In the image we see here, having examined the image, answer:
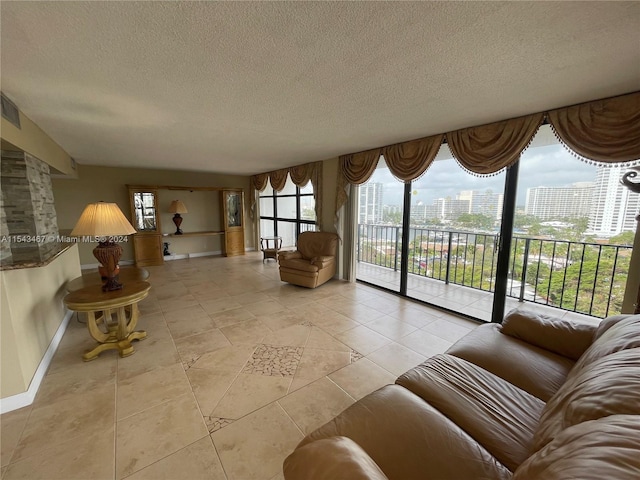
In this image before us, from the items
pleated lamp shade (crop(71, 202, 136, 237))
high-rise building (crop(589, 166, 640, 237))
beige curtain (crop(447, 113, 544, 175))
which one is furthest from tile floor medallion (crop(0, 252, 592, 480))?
beige curtain (crop(447, 113, 544, 175))

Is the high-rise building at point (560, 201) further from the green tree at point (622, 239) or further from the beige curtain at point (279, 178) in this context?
the beige curtain at point (279, 178)

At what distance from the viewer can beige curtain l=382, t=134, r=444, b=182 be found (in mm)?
3094

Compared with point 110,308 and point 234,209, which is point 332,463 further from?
point 234,209

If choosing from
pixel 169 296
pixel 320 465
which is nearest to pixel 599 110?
pixel 320 465

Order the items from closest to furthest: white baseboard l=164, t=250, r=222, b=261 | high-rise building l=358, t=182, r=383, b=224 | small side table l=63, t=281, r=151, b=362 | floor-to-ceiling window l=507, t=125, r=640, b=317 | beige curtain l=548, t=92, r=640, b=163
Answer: beige curtain l=548, t=92, r=640, b=163, small side table l=63, t=281, r=151, b=362, floor-to-ceiling window l=507, t=125, r=640, b=317, high-rise building l=358, t=182, r=383, b=224, white baseboard l=164, t=250, r=222, b=261

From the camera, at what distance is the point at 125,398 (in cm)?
185

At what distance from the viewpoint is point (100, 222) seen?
217 cm

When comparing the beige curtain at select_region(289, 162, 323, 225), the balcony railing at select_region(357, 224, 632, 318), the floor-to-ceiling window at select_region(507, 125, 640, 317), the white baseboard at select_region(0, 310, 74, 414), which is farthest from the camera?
the beige curtain at select_region(289, 162, 323, 225)

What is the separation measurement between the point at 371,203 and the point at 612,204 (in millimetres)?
3124

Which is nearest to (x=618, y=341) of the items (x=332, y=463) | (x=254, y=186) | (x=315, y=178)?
(x=332, y=463)

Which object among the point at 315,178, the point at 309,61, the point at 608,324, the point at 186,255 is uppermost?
the point at 309,61

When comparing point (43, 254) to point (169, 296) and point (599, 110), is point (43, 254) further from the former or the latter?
point (599, 110)

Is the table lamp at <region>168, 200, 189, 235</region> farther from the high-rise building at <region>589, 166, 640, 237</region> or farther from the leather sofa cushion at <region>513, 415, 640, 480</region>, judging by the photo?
the high-rise building at <region>589, 166, 640, 237</region>

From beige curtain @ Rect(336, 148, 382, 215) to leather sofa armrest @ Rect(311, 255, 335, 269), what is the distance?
870 mm
